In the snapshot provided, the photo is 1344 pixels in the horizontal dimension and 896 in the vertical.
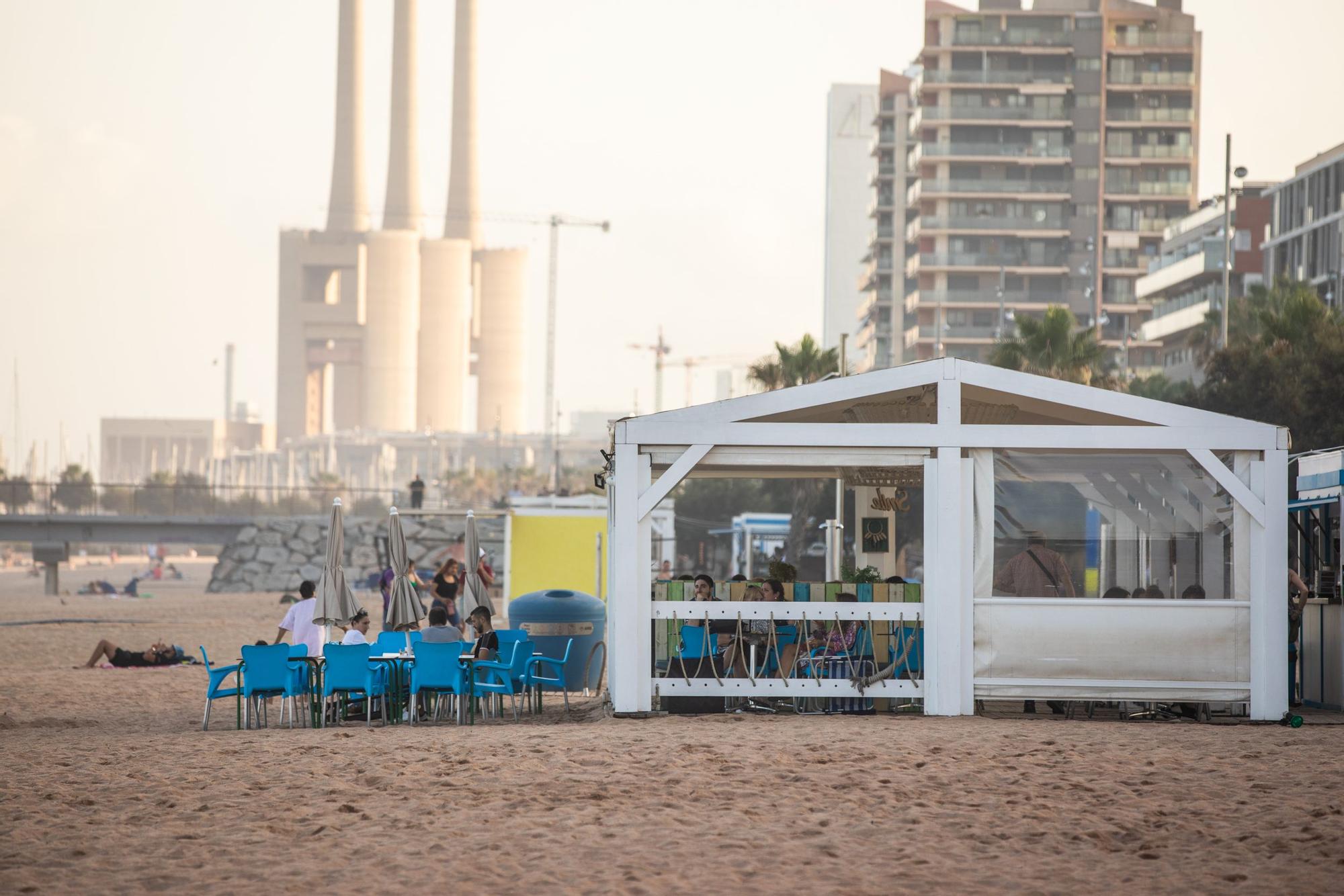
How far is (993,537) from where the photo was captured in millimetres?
12445

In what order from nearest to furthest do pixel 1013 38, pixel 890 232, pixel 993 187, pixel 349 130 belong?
pixel 1013 38
pixel 993 187
pixel 890 232
pixel 349 130

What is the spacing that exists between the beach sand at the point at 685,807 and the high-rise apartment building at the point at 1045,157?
79585 millimetres

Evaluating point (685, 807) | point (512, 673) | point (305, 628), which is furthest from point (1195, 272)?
point (685, 807)

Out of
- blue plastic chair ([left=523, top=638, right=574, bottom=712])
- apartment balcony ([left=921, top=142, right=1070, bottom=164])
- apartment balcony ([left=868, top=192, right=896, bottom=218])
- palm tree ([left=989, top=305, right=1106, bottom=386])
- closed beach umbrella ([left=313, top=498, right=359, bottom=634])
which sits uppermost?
apartment balcony ([left=921, top=142, right=1070, bottom=164])

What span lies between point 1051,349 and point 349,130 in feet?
483

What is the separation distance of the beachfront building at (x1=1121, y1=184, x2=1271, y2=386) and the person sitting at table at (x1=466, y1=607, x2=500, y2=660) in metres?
57.8

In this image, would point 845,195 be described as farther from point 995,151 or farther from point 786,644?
point 786,644

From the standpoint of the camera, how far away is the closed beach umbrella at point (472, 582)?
51.1ft

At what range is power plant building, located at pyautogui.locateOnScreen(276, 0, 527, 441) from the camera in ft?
573

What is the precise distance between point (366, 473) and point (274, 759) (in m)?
172

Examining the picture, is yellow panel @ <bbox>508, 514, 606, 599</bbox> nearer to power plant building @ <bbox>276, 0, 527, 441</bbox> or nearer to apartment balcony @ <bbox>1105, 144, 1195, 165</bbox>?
apartment balcony @ <bbox>1105, 144, 1195, 165</bbox>

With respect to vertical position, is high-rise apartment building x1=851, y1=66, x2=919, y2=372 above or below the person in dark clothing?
above

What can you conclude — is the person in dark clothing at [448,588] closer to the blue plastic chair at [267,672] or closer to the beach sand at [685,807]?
the blue plastic chair at [267,672]

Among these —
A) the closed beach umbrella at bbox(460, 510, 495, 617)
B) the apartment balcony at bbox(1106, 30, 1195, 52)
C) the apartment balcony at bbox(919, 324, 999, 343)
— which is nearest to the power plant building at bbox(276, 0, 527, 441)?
the apartment balcony at bbox(919, 324, 999, 343)
